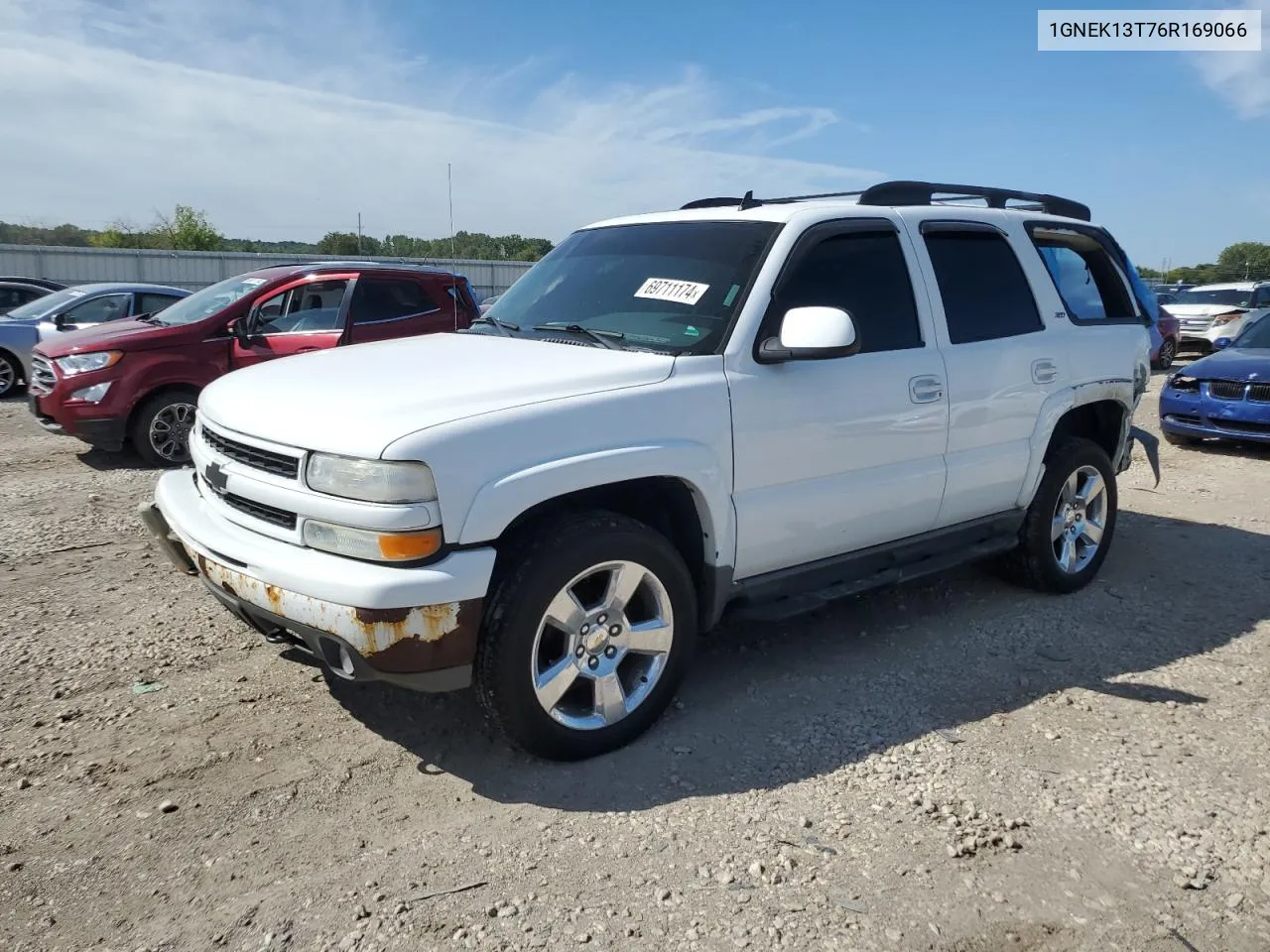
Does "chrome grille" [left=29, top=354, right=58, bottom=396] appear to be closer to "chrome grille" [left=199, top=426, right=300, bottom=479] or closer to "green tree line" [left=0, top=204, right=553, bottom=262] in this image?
"chrome grille" [left=199, top=426, right=300, bottom=479]

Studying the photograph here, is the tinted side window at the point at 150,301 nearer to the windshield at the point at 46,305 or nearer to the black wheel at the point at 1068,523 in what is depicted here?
the windshield at the point at 46,305

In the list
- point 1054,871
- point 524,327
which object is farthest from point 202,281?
point 1054,871

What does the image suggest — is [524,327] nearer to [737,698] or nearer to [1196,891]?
[737,698]

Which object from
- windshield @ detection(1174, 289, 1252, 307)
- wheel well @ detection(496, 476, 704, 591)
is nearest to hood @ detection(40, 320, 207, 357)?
wheel well @ detection(496, 476, 704, 591)

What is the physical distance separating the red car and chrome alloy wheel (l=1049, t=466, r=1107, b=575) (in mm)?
5782

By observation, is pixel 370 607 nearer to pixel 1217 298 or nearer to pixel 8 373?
pixel 8 373

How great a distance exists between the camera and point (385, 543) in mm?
2898

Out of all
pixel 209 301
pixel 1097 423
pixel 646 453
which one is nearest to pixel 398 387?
pixel 646 453

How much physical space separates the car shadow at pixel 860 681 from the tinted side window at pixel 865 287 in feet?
4.65

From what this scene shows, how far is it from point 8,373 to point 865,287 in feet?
41.4

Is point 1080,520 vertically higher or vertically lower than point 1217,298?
lower

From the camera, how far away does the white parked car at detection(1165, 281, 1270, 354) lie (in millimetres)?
18125

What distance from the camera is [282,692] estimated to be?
390 cm

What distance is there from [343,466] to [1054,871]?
7.97 ft
